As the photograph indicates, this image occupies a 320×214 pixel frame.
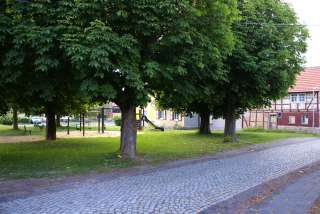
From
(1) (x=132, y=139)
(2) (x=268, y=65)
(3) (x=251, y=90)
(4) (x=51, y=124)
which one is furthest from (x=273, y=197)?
(4) (x=51, y=124)

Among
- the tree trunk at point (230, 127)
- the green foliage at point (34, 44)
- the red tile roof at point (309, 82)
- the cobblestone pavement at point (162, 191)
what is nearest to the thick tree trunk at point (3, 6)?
the green foliage at point (34, 44)

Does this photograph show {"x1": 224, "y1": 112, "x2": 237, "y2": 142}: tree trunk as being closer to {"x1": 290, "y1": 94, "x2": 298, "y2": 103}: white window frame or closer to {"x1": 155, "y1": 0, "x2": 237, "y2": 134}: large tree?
{"x1": 155, "y1": 0, "x2": 237, "y2": 134}: large tree

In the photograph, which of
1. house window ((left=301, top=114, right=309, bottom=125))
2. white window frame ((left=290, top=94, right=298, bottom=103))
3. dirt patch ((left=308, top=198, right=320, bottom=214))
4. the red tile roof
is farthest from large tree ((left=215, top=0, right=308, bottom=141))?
white window frame ((left=290, top=94, right=298, bottom=103))

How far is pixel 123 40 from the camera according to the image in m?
13.8

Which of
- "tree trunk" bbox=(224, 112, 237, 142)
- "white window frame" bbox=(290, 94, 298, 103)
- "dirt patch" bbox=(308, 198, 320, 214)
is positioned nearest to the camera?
"dirt patch" bbox=(308, 198, 320, 214)

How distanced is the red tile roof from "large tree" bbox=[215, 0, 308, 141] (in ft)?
99.2

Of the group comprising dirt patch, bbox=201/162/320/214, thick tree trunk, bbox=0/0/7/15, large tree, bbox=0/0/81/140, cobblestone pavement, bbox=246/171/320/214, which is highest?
thick tree trunk, bbox=0/0/7/15

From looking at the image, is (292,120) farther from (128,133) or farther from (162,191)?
(162,191)

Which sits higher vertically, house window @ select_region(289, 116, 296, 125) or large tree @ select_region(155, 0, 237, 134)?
large tree @ select_region(155, 0, 237, 134)

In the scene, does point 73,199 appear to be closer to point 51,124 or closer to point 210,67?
point 210,67

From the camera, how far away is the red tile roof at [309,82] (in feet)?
180

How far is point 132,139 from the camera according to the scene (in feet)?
57.1

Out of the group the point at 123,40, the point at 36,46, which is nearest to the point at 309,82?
the point at 123,40

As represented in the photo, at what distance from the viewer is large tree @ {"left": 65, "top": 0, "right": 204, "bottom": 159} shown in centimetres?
1326
